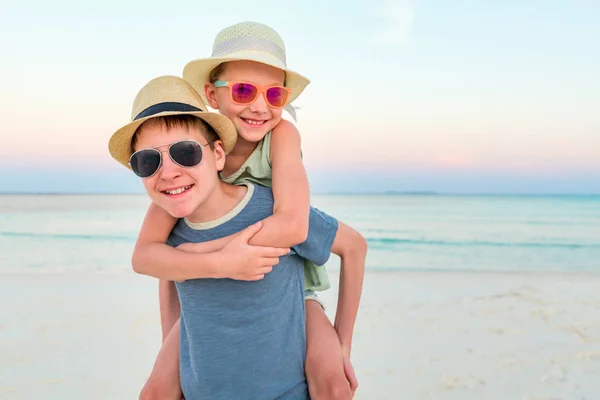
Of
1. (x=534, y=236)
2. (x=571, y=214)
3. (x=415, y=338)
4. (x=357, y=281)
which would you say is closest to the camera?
(x=357, y=281)

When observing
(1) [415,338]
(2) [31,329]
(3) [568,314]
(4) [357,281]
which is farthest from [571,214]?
(4) [357,281]

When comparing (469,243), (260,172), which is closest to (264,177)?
(260,172)

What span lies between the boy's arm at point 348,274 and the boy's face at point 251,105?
592 mm

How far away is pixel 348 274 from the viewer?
2877 mm

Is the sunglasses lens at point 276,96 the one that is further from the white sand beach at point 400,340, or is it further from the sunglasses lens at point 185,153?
the white sand beach at point 400,340

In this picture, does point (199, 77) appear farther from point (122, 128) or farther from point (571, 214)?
point (571, 214)

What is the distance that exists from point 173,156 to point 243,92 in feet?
1.88

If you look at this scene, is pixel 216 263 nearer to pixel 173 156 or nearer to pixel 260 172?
pixel 173 156

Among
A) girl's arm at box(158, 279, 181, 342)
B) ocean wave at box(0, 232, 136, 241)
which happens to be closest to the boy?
girl's arm at box(158, 279, 181, 342)

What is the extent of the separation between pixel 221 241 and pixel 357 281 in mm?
778

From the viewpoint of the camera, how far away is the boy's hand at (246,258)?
2.31m

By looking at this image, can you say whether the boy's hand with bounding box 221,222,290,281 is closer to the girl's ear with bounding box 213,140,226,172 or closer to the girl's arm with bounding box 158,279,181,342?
the girl's ear with bounding box 213,140,226,172

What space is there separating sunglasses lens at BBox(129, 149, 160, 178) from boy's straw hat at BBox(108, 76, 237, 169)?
128 mm

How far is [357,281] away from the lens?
114 inches
